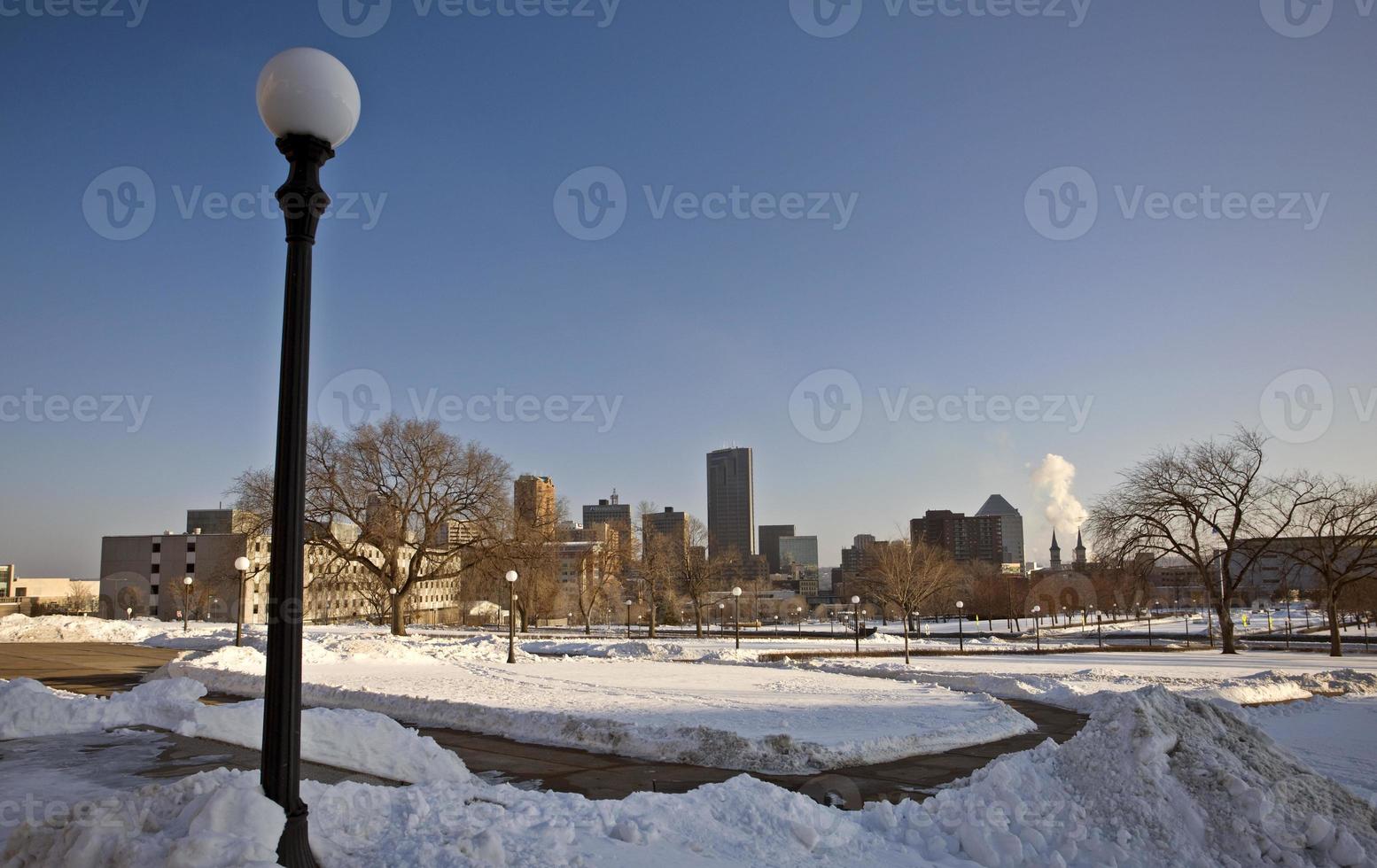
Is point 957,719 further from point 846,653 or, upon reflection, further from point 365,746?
point 846,653

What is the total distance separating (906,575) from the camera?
67250mm

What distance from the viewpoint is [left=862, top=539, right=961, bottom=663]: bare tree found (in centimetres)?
6762

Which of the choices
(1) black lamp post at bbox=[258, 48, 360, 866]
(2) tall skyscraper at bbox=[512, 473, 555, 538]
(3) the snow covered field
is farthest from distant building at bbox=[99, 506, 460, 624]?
(1) black lamp post at bbox=[258, 48, 360, 866]

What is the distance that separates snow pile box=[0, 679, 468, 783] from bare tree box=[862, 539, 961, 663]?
49574mm

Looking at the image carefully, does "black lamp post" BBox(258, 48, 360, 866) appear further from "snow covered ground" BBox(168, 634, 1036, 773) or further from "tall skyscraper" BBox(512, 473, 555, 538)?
"tall skyscraper" BBox(512, 473, 555, 538)

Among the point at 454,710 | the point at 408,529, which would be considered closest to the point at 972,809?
the point at 454,710

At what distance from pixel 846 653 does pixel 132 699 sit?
29621 mm

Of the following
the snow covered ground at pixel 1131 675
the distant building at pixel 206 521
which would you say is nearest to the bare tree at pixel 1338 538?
the snow covered ground at pixel 1131 675

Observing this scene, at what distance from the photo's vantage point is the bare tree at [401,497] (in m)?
42.6

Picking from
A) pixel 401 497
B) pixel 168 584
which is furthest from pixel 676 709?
pixel 168 584

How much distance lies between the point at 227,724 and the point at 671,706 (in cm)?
757

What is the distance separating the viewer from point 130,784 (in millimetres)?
9141

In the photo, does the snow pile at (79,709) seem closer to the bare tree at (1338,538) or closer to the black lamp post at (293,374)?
the black lamp post at (293,374)

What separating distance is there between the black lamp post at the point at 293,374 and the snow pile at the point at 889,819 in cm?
27
